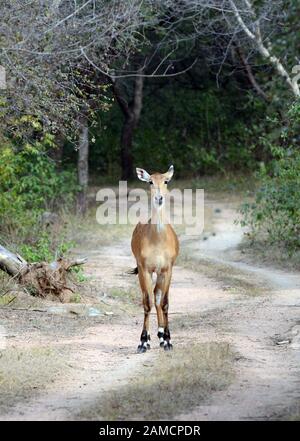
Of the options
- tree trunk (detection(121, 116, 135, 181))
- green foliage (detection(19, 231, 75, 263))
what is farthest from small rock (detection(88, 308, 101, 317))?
tree trunk (detection(121, 116, 135, 181))

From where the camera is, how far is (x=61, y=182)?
831 inches

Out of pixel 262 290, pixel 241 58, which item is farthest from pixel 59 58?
pixel 241 58

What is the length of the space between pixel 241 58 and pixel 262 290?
35.0 ft

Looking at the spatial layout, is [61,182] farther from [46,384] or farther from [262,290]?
[46,384]

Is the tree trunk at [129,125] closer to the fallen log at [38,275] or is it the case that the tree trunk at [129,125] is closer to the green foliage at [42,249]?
the green foliage at [42,249]

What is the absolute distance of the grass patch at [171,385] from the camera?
7.40 meters

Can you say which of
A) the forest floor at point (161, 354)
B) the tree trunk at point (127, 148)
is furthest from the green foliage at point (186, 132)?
the forest floor at point (161, 354)

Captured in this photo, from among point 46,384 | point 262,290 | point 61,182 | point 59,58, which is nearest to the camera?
point 46,384

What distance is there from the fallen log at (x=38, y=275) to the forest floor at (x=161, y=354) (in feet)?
1.31

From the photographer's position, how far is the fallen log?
1307 cm

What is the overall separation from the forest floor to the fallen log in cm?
40

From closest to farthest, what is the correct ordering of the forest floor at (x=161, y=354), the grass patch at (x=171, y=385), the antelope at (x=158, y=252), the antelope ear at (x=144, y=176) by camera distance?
1. the grass patch at (x=171, y=385)
2. the forest floor at (x=161, y=354)
3. the antelope at (x=158, y=252)
4. the antelope ear at (x=144, y=176)

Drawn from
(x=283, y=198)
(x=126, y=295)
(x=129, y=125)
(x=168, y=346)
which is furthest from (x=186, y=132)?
(x=168, y=346)
